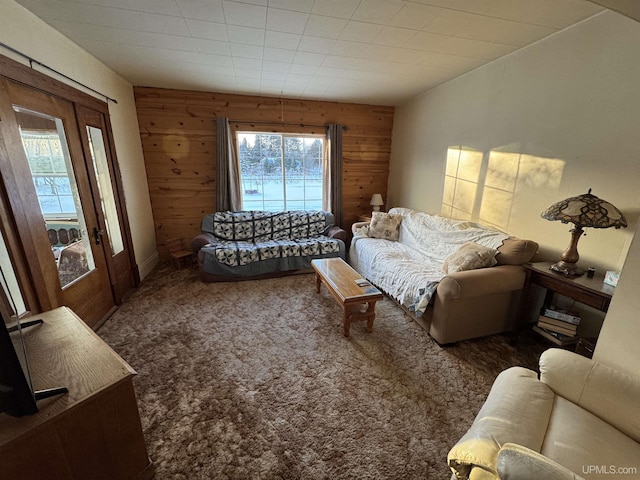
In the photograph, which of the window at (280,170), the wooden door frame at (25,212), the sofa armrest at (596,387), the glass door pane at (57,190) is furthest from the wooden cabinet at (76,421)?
the window at (280,170)

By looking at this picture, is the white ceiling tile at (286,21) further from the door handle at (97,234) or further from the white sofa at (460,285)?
the door handle at (97,234)

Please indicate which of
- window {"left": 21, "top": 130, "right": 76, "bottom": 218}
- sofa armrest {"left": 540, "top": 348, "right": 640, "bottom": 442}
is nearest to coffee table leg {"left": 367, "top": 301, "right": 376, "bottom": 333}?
sofa armrest {"left": 540, "top": 348, "right": 640, "bottom": 442}

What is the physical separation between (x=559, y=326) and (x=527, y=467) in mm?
1787

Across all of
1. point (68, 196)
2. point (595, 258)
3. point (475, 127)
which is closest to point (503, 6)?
point (475, 127)

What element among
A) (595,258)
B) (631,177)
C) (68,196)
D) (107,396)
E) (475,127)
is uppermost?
(475,127)

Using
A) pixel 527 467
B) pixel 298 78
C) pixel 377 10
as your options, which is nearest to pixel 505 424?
pixel 527 467

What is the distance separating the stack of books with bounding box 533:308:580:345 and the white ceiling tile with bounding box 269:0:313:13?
291cm

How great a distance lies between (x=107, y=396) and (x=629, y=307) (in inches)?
93.3

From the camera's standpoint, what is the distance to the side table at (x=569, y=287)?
1703 mm

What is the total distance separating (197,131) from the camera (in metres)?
3.95

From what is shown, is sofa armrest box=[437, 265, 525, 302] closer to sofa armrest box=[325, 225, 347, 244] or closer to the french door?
sofa armrest box=[325, 225, 347, 244]

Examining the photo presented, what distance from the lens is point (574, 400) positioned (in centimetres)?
122

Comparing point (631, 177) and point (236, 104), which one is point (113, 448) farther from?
point (236, 104)

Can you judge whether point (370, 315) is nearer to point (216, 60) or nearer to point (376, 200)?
point (376, 200)
